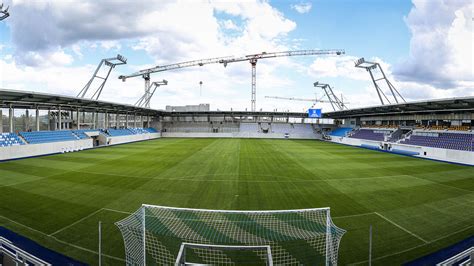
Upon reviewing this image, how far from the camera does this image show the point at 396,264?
6164mm

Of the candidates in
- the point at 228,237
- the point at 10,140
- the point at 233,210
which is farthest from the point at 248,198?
the point at 10,140

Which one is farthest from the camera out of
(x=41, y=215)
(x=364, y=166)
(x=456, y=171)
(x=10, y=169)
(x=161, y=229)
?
(x=364, y=166)

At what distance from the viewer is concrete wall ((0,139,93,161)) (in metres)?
21.6

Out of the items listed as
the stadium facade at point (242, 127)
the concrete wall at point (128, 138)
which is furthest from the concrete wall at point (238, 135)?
the concrete wall at point (128, 138)

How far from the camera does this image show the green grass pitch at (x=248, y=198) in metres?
7.29

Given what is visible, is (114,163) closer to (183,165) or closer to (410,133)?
(183,165)

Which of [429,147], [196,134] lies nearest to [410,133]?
[429,147]

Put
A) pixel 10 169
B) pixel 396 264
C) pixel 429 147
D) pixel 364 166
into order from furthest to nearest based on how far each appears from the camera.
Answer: pixel 429 147 < pixel 364 166 < pixel 10 169 < pixel 396 264

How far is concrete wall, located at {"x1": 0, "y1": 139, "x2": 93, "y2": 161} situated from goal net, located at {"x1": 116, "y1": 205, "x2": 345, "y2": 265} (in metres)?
21.2

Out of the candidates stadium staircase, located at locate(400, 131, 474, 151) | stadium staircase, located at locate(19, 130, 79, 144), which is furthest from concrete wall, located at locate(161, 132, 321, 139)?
stadium staircase, located at locate(19, 130, 79, 144)

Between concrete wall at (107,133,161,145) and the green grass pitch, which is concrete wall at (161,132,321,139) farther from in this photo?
the green grass pitch

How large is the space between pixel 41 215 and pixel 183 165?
35.8ft

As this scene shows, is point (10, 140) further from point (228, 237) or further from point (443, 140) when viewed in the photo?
point (443, 140)

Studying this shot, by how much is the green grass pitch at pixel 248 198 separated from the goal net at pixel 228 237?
51cm
